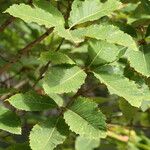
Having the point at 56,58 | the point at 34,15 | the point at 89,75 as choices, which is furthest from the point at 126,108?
the point at 34,15

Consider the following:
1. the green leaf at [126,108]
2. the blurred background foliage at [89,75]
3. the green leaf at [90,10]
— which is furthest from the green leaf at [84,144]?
the green leaf at [90,10]

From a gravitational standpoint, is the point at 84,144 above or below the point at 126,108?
below

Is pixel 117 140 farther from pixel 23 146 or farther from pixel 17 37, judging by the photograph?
pixel 17 37

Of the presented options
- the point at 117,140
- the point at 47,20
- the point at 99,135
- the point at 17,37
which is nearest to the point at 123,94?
the point at 99,135

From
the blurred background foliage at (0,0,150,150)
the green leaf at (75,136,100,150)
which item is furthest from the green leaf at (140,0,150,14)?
the green leaf at (75,136,100,150)

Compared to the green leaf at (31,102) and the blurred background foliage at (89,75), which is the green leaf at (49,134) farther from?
the blurred background foliage at (89,75)

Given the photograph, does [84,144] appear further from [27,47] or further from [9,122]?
[9,122]
